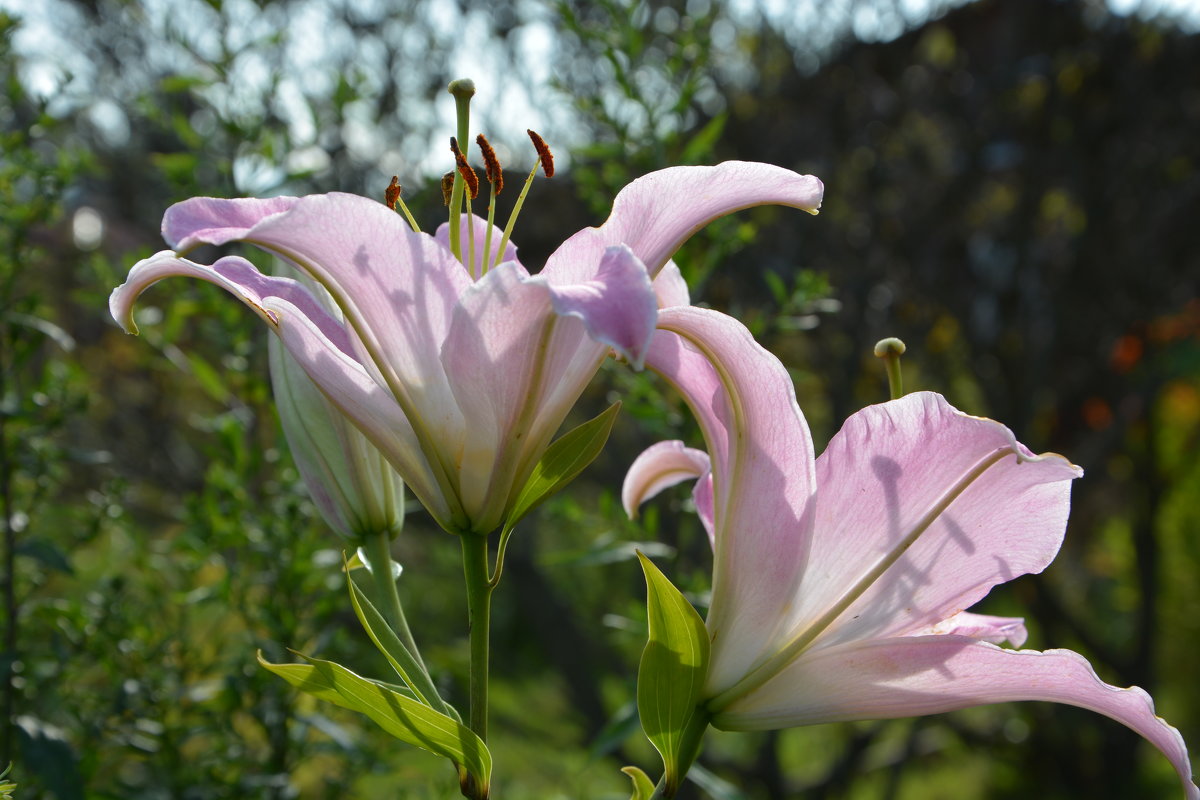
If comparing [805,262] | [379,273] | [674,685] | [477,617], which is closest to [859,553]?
[674,685]

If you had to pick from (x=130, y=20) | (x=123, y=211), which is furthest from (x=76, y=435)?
(x=130, y=20)

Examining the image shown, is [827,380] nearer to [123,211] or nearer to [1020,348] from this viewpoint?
[1020,348]

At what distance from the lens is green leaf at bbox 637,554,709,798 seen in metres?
0.69

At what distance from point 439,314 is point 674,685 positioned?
0.29 metres

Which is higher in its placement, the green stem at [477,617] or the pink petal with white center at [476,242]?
the pink petal with white center at [476,242]

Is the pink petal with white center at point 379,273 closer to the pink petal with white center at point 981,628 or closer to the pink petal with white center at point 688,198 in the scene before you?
the pink petal with white center at point 688,198

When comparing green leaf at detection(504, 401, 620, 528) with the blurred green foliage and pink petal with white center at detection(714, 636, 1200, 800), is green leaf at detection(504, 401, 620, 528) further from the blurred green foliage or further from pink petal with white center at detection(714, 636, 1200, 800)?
the blurred green foliage

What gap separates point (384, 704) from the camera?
0.63 metres

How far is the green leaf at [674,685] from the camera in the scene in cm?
69

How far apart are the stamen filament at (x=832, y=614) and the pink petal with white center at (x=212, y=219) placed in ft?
1.40

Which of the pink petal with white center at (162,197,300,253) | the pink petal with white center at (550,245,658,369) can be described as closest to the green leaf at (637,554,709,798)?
the pink petal with white center at (550,245,658,369)

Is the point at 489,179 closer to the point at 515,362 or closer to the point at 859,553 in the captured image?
the point at 515,362

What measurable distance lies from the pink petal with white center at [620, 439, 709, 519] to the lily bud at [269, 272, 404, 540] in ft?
0.72

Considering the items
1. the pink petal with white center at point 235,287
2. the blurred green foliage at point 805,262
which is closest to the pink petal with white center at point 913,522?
the pink petal with white center at point 235,287
